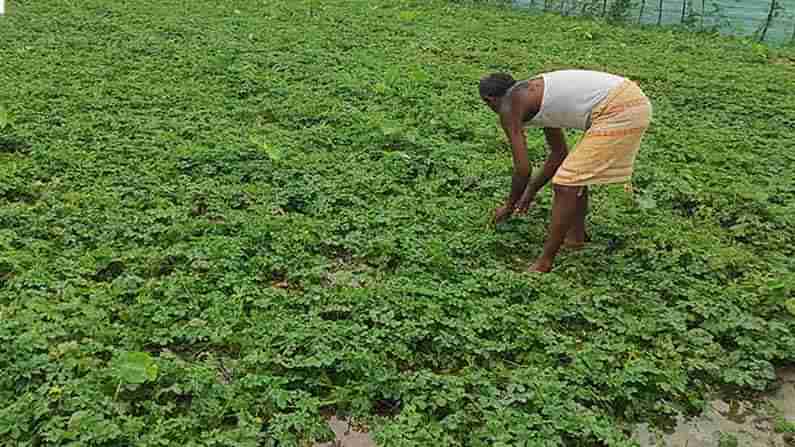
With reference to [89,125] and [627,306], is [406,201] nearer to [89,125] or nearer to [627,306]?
[627,306]

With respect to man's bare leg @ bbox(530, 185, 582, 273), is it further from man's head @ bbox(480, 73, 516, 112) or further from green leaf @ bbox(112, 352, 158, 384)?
green leaf @ bbox(112, 352, 158, 384)

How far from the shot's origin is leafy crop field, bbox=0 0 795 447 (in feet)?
10.5

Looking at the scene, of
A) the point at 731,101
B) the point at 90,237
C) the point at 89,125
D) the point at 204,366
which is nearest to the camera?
the point at 204,366

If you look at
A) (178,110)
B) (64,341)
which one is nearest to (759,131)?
(178,110)

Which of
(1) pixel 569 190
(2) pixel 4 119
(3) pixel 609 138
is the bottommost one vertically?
(2) pixel 4 119

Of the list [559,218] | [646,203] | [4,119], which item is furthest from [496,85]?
[4,119]

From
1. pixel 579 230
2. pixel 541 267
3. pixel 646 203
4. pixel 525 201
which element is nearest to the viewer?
pixel 541 267

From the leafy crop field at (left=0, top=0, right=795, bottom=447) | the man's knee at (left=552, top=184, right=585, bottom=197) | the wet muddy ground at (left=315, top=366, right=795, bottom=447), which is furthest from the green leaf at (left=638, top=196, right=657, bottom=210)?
the wet muddy ground at (left=315, top=366, right=795, bottom=447)

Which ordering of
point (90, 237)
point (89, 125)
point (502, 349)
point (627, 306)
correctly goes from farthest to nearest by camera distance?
point (89, 125) → point (90, 237) → point (627, 306) → point (502, 349)

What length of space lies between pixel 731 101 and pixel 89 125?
661cm

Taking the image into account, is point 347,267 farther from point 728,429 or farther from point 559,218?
point 728,429

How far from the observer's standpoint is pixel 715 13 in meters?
14.1

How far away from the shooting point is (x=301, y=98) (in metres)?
7.32

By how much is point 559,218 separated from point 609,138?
0.53 meters
